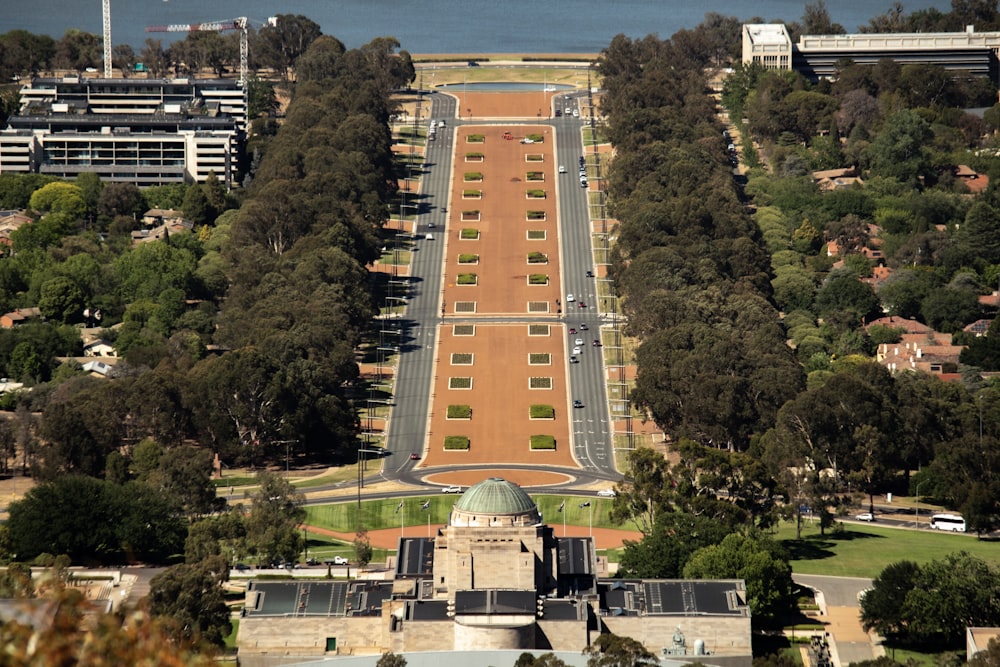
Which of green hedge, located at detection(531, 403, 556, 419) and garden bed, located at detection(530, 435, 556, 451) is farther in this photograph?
green hedge, located at detection(531, 403, 556, 419)

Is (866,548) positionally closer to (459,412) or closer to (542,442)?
(542,442)

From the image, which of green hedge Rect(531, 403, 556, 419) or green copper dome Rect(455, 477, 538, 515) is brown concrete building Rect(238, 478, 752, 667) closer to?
green copper dome Rect(455, 477, 538, 515)

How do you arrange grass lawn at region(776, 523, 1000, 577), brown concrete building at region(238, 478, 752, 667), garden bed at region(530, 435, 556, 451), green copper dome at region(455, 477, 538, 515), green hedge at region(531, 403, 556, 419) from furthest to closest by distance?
green hedge at region(531, 403, 556, 419), garden bed at region(530, 435, 556, 451), grass lawn at region(776, 523, 1000, 577), green copper dome at region(455, 477, 538, 515), brown concrete building at region(238, 478, 752, 667)

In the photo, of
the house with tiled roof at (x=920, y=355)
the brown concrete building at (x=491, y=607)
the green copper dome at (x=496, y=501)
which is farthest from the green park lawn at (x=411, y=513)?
the house with tiled roof at (x=920, y=355)

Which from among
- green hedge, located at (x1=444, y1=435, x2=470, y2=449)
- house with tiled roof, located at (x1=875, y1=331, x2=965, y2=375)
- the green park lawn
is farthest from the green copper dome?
house with tiled roof, located at (x1=875, y1=331, x2=965, y2=375)

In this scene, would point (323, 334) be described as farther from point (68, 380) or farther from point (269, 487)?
point (269, 487)

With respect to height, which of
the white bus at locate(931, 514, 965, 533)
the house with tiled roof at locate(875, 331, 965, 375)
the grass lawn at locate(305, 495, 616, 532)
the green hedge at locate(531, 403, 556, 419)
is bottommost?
the grass lawn at locate(305, 495, 616, 532)

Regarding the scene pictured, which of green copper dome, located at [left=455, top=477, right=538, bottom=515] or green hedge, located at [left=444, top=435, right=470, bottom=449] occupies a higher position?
green copper dome, located at [left=455, top=477, right=538, bottom=515]
